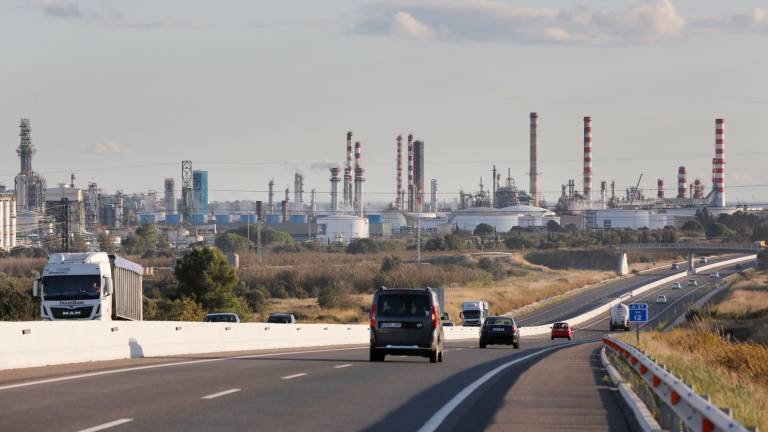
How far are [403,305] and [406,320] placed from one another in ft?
1.29

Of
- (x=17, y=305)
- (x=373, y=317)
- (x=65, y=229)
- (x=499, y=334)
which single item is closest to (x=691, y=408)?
(x=373, y=317)

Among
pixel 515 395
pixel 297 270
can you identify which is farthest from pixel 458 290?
pixel 515 395

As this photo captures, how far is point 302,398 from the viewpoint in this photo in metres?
17.5

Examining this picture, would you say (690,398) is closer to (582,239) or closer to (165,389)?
(165,389)

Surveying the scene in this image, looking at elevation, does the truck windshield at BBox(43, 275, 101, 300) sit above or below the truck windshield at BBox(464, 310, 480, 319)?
above

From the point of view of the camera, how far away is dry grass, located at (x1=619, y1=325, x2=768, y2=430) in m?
13.4

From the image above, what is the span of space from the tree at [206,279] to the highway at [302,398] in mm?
52233

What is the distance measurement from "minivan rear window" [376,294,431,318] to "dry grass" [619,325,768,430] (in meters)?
5.69

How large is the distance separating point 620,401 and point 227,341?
64.0 feet

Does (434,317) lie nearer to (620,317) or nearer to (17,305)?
(17,305)

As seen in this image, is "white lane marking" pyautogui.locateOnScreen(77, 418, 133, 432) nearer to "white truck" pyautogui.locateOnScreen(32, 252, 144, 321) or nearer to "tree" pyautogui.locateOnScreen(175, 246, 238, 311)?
"white truck" pyautogui.locateOnScreen(32, 252, 144, 321)

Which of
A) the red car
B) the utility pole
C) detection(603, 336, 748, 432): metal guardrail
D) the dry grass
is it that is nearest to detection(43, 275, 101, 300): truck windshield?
the dry grass

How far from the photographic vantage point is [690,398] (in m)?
10.2

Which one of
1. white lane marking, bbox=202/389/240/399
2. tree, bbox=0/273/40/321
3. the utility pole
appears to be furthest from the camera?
the utility pole
